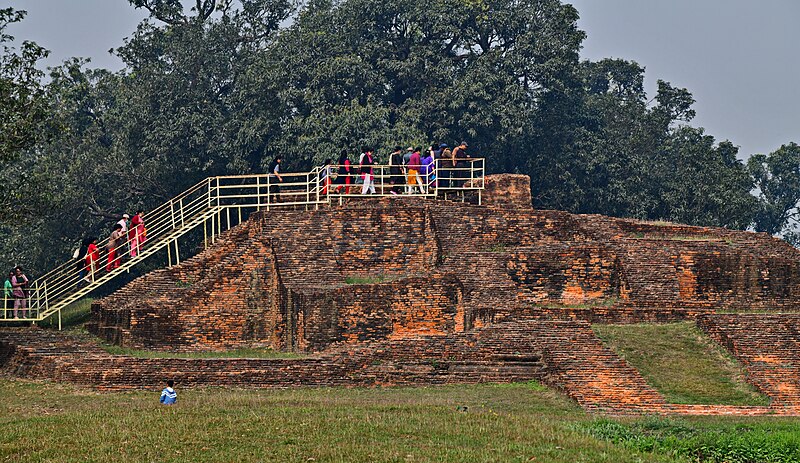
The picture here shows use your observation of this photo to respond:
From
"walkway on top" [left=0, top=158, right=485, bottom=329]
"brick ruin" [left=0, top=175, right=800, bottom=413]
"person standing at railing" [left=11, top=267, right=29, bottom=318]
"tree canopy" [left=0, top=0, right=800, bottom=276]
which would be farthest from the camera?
"tree canopy" [left=0, top=0, right=800, bottom=276]

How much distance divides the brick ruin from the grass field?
1.64 m

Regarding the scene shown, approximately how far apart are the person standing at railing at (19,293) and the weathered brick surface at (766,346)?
13.8 m

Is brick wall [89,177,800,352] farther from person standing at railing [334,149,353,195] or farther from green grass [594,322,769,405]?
person standing at railing [334,149,353,195]

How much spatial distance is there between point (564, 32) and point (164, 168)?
46.7ft

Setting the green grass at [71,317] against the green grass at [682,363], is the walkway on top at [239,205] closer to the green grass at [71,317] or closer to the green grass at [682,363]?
the green grass at [71,317]

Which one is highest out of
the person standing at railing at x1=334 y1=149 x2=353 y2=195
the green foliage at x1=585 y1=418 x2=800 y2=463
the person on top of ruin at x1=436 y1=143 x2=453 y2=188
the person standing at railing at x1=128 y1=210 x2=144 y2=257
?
the person on top of ruin at x1=436 y1=143 x2=453 y2=188

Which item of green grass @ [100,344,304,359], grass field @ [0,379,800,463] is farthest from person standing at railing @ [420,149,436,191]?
grass field @ [0,379,800,463]

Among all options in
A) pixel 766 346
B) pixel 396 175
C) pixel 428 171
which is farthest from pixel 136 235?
pixel 766 346

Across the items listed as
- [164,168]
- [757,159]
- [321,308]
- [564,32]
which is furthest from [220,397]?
[757,159]

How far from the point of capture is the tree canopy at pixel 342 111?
4394 cm

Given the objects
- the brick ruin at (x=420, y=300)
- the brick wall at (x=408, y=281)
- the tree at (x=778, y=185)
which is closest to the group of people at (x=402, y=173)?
the brick ruin at (x=420, y=300)

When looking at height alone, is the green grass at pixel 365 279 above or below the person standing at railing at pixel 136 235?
below

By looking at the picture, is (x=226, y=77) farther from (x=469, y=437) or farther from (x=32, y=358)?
(x=469, y=437)

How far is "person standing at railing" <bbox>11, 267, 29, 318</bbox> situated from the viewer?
29109 millimetres
